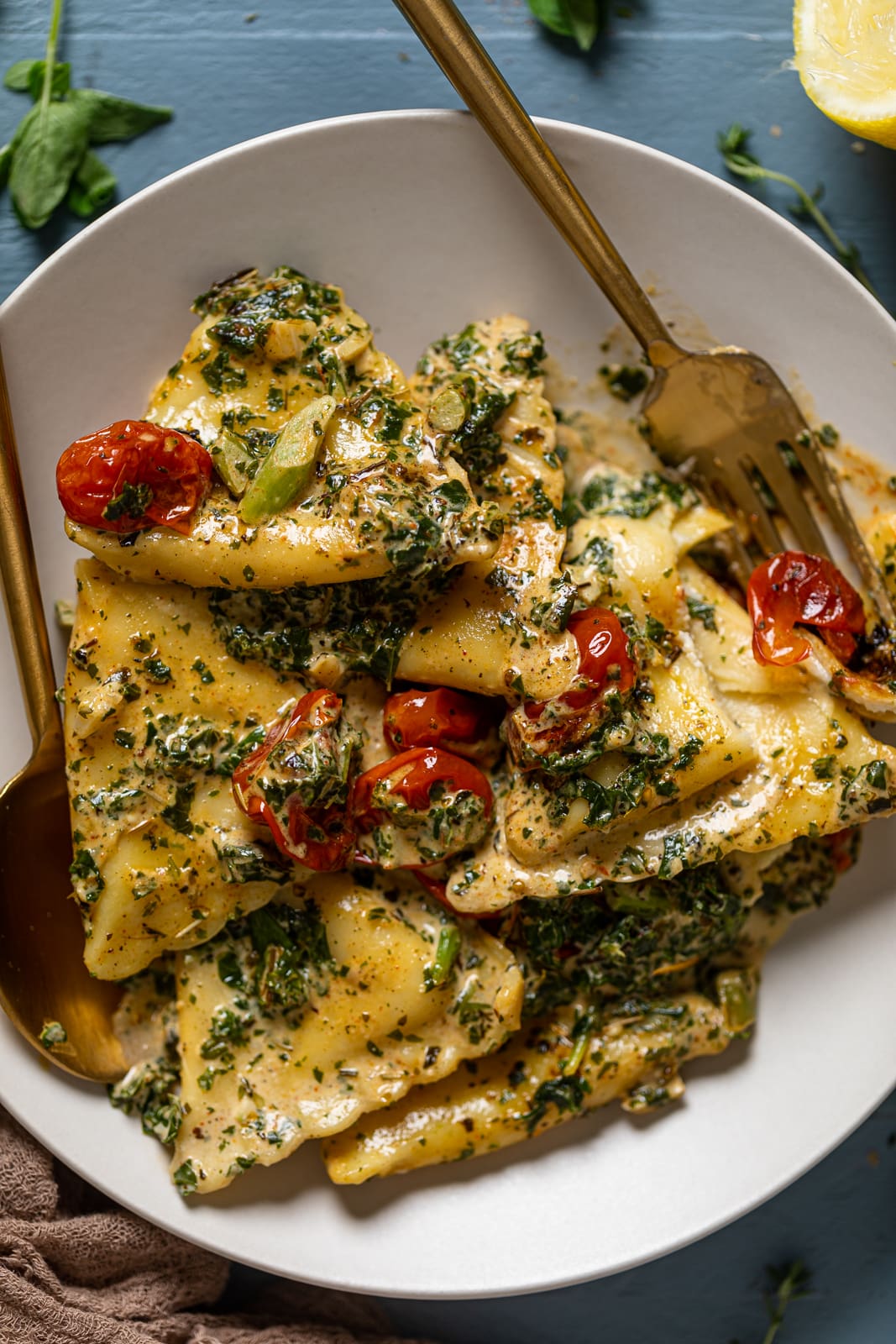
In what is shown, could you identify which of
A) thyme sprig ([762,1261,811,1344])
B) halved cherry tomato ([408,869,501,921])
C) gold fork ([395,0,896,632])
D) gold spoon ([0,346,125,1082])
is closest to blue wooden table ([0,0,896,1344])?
gold fork ([395,0,896,632])

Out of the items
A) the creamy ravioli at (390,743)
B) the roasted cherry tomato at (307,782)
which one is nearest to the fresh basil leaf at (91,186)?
the creamy ravioli at (390,743)

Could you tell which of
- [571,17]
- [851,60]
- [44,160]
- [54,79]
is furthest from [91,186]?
[851,60]

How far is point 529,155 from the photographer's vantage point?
2.85m

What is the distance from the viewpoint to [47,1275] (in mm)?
3139

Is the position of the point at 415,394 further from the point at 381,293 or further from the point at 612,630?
the point at 612,630

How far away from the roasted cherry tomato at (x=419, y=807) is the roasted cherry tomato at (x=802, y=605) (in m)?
0.92

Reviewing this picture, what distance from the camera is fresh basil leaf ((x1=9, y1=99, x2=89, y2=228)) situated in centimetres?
321

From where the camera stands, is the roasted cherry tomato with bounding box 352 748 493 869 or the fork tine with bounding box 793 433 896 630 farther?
the fork tine with bounding box 793 433 896 630

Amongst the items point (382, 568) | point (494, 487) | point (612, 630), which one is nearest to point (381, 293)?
point (494, 487)

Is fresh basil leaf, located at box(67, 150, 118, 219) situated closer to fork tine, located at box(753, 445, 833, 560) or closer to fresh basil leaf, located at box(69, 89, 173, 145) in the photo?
fresh basil leaf, located at box(69, 89, 173, 145)

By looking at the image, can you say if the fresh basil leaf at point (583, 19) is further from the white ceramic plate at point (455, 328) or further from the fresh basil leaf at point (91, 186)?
the fresh basil leaf at point (91, 186)

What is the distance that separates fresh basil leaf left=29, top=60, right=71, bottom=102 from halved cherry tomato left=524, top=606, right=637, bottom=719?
228cm

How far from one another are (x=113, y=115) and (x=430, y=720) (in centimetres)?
212

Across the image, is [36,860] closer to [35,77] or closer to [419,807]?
[419,807]
